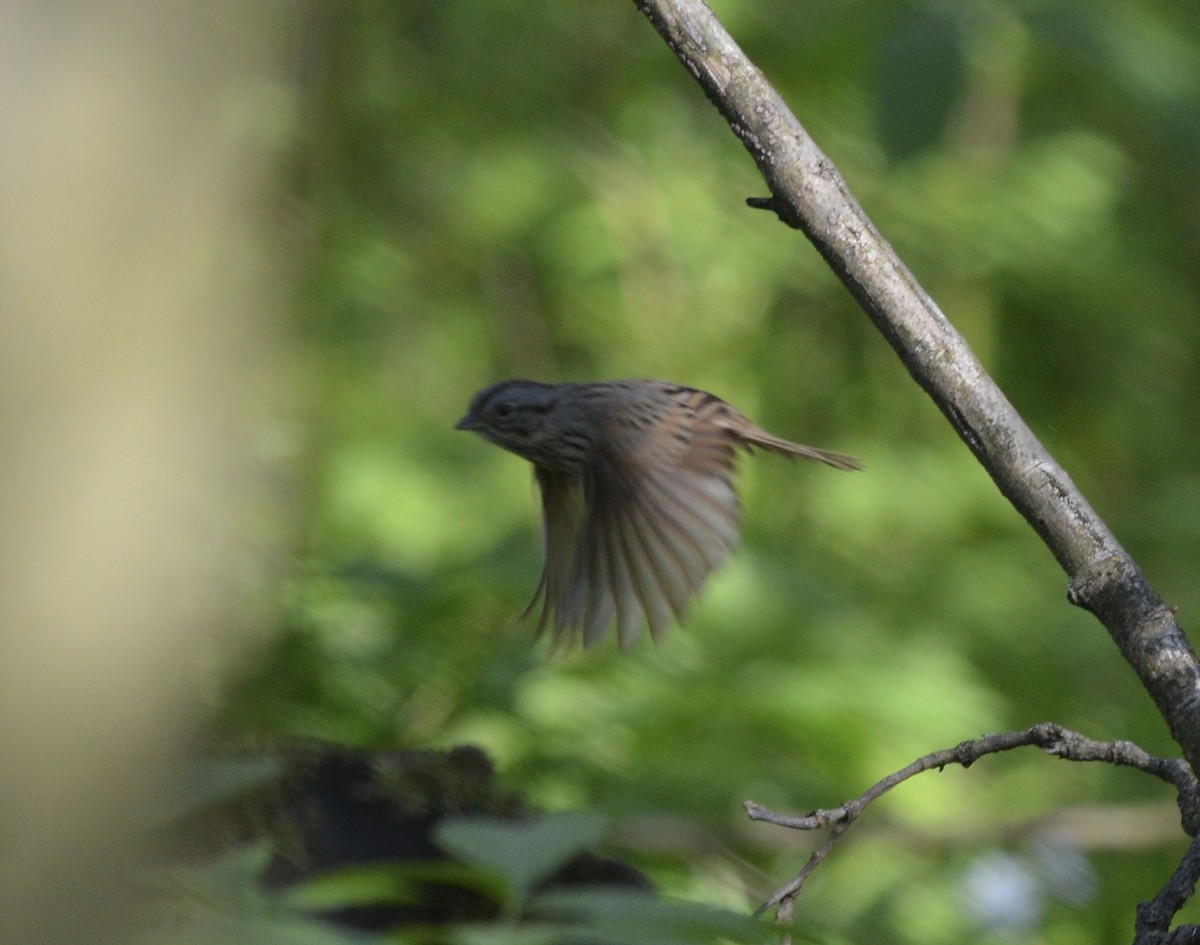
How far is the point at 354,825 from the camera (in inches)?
54.7

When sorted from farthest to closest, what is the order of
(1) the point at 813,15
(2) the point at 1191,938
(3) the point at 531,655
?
(1) the point at 813,15
(3) the point at 531,655
(2) the point at 1191,938

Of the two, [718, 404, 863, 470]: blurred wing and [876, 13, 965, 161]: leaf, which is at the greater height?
[876, 13, 965, 161]: leaf

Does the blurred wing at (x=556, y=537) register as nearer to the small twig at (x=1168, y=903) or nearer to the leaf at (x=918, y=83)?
the leaf at (x=918, y=83)

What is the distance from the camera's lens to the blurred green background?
1.93 metres

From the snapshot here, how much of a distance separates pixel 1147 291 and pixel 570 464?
2415mm

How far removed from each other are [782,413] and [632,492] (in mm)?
2123

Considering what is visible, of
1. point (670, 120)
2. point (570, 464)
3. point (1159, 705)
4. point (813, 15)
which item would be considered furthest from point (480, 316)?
point (1159, 705)

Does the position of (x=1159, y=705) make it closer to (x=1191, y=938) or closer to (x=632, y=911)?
(x=1191, y=938)

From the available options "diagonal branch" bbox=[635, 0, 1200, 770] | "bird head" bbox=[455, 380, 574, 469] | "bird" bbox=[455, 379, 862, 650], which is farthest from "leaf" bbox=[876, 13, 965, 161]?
"diagonal branch" bbox=[635, 0, 1200, 770]

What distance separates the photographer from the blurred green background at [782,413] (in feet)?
6.32

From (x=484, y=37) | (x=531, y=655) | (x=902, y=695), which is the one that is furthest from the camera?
(x=484, y=37)

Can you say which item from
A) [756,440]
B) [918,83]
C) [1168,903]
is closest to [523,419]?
[756,440]

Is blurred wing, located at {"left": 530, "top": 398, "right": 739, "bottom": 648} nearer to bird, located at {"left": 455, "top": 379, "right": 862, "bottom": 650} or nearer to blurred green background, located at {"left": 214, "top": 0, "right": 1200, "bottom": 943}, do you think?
bird, located at {"left": 455, "top": 379, "right": 862, "bottom": 650}

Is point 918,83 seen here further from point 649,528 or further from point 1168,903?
point 1168,903
